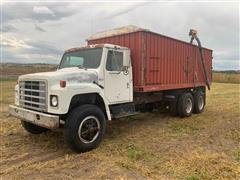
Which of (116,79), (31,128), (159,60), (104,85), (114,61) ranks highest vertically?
(159,60)

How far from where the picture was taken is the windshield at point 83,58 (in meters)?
7.50

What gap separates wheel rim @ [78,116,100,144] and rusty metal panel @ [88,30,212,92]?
2138 millimetres

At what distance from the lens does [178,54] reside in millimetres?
10586

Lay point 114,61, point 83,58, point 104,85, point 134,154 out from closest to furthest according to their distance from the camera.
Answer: point 134,154, point 104,85, point 114,61, point 83,58

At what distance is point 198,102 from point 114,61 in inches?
222

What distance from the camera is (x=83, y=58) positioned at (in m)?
7.79

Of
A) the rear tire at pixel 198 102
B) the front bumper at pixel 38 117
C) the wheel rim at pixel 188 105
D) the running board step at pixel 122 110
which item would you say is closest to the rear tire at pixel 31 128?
the front bumper at pixel 38 117

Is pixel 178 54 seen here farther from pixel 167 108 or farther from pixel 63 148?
pixel 63 148

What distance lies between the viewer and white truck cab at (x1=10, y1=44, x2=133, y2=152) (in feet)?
20.5

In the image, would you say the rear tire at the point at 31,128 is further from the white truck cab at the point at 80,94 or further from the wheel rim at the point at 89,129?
the wheel rim at the point at 89,129

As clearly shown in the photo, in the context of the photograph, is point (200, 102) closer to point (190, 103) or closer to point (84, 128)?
point (190, 103)

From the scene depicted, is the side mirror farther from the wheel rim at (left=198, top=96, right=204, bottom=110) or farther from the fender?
the wheel rim at (left=198, top=96, right=204, bottom=110)

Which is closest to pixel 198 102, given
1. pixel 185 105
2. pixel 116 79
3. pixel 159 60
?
pixel 185 105

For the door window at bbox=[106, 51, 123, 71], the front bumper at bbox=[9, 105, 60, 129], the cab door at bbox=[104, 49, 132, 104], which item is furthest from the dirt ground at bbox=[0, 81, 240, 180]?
the door window at bbox=[106, 51, 123, 71]
